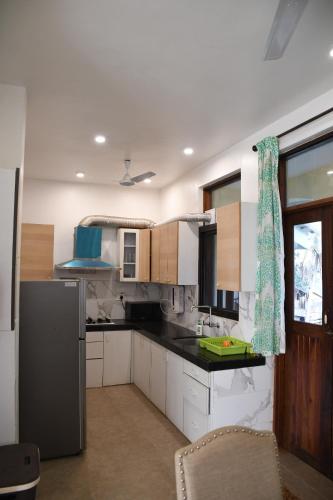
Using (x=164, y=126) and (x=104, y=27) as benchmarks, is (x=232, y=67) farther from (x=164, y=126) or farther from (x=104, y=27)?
(x=164, y=126)

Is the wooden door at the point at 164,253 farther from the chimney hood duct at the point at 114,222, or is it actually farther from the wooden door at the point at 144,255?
the chimney hood duct at the point at 114,222

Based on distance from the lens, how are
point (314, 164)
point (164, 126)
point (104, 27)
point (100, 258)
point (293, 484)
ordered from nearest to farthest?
point (104, 27), point (293, 484), point (314, 164), point (164, 126), point (100, 258)

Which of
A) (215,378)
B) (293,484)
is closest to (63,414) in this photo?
(215,378)

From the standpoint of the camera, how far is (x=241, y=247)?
3.27 metres

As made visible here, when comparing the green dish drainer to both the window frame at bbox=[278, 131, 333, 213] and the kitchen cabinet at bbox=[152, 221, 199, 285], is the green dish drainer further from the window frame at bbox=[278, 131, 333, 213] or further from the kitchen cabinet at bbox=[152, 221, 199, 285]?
the window frame at bbox=[278, 131, 333, 213]

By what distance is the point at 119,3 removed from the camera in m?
1.85

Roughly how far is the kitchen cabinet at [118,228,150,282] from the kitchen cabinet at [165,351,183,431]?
1.74 metres

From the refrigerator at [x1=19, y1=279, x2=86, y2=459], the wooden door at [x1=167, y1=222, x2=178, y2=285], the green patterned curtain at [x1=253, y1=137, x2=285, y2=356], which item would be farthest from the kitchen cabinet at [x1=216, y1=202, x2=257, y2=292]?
the refrigerator at [x1=19, y1=279, x2=86, y2=459]

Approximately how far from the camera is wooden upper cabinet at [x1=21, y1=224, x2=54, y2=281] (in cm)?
500

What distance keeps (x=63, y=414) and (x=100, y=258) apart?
2.70 m

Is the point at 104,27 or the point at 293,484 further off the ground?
the point at 104,27

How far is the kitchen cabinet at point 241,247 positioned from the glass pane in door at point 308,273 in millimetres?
374

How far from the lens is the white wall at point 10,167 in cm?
235

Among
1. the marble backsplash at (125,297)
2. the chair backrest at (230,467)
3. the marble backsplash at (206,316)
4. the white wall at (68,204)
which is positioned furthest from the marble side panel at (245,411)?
the white wall at (68,204)
